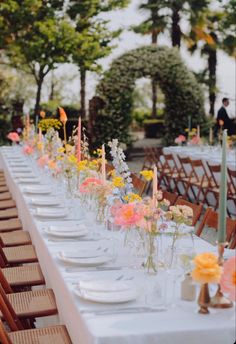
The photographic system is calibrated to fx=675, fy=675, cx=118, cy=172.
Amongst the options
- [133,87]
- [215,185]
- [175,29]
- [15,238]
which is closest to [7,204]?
[15,238]

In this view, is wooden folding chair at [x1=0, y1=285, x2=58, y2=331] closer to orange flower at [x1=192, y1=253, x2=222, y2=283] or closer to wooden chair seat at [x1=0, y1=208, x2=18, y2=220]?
orange flower at [x1=192, y1=253, x2=222, y2=283]

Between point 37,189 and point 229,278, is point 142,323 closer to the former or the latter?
point 229,278

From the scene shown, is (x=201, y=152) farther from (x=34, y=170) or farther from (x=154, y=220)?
(x=154, y=220)

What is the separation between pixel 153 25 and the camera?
25.6m

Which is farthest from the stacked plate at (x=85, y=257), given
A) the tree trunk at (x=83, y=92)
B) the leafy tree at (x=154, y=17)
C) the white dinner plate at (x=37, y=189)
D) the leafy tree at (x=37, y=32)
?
the leafy tree at (x=154, y=17)

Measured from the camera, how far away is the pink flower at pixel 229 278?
270 cm

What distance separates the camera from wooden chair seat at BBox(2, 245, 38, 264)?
17.0ft

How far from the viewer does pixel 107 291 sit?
3.08 m

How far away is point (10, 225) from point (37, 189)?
446 millimetres

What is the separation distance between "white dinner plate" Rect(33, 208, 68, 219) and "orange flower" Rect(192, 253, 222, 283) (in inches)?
98.0

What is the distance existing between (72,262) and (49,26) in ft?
62.8

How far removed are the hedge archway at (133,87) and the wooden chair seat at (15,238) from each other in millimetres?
10868

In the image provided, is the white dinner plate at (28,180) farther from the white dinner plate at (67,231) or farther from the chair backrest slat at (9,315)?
the chair backrest slat at (9,315)

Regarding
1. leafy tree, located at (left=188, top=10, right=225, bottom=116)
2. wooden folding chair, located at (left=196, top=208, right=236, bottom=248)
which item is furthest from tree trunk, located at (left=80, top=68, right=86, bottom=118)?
wooden folding chair, located at (left=196, top=208, right=236, bottom=248)
